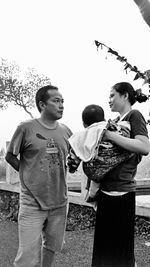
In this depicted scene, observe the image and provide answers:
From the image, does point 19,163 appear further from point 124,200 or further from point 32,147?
point 124,200

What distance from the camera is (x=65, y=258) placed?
12.9ft

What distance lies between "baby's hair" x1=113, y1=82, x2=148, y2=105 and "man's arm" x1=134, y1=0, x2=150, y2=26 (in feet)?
2.41

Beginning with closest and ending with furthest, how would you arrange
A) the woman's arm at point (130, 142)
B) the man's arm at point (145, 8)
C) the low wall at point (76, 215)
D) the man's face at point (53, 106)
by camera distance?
the man's arm at point (145, 8) < the woman's arm at point (130, 142) < the man's face at point (53, 106) < the low wall at point (76, 215)

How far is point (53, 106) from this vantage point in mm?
2801

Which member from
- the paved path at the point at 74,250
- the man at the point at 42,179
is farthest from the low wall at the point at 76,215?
the man at the point at 42,179

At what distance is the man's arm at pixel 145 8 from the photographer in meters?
1.68

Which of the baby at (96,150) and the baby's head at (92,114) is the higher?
the baby's head at (92,114)

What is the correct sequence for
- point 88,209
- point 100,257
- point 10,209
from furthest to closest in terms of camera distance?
point 10,209, point 88,209, point 100,257

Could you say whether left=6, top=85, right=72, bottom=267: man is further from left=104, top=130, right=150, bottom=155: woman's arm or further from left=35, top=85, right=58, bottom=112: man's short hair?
left=104, top=130, right=150, bottom=155: woman's arm

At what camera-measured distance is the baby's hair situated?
2.39 m

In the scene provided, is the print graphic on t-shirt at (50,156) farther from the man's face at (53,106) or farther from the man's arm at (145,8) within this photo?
the man's arm at (145,8)

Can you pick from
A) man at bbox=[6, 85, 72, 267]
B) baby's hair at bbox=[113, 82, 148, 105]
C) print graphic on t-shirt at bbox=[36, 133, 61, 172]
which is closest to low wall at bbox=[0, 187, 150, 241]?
man at bbox=[6, 85, 72, 267]

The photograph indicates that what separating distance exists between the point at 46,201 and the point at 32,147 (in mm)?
406

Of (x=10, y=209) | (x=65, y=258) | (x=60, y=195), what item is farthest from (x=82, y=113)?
(x=10, y=209)
